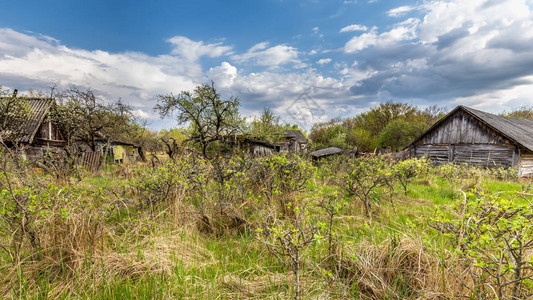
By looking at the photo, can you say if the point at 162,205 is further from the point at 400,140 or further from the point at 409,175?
the point at 400,140

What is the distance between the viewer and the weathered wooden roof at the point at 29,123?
13.5m

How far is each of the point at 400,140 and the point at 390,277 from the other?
37.9m

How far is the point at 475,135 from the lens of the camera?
51.3 feet

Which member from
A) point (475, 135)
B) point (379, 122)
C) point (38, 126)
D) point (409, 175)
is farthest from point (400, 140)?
point (38, 126)

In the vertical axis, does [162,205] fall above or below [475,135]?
below

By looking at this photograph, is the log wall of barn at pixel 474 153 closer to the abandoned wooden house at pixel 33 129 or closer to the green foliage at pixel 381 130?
the green foliage at pixel 381 130

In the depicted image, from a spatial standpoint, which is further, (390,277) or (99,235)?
(99,235)

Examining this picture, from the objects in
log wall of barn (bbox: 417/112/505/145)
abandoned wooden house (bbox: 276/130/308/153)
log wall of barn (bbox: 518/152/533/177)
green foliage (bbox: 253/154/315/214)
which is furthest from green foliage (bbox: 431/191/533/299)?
abandoned wooden house (bbox: 276/130/308/153)

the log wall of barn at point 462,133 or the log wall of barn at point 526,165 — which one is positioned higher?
the log wall of barn at point 462,133

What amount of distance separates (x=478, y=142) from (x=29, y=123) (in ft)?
106

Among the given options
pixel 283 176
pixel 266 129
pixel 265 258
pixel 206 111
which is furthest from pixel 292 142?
pixel 265 258

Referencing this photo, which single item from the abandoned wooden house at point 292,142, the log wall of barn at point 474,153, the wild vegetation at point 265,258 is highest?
the abandoned wooden house at point 292,142

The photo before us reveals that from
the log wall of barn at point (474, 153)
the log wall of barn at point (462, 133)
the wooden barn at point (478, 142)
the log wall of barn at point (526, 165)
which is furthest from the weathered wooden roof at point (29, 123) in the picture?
the log wall of barn at point (526, 165)

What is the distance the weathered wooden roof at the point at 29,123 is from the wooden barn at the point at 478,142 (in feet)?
92.3
